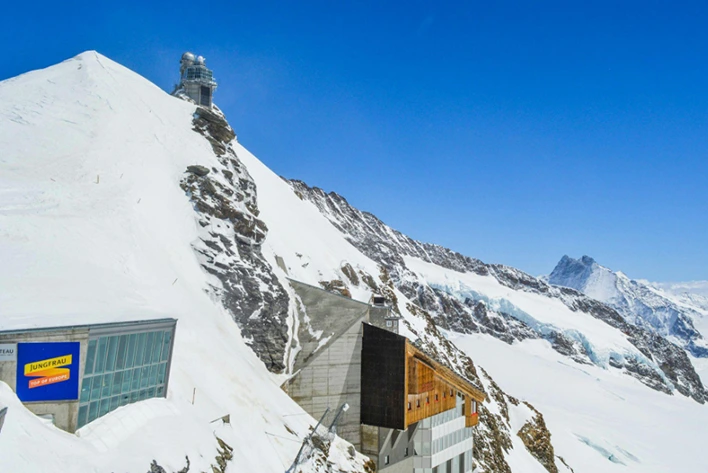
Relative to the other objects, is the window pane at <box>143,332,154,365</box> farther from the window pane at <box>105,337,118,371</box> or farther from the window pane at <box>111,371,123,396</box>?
the window pane at <box>105,337,118,371</box>

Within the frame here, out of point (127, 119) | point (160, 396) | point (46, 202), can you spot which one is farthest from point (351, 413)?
point (127, 119)

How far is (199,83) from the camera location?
78.9 m

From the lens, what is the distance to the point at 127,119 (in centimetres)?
5009

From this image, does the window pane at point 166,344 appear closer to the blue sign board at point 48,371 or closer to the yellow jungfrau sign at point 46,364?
the blue sign board at point 48,371

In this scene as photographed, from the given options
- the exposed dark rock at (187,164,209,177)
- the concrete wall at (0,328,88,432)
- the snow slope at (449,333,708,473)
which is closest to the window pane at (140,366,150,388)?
the concrete wall at (0,328,88,432)

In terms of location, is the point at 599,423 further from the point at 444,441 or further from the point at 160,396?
the point at 160,396

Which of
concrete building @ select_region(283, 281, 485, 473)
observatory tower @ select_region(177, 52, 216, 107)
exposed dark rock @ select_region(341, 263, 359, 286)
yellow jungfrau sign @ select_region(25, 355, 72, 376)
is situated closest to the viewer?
yellow jungfrau sign @ select_region(25, 355, 72, 376)

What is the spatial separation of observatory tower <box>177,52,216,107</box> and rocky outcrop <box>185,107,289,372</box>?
33985mm

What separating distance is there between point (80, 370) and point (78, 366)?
7.3 inches

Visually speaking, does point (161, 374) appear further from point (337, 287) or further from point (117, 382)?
point (337, 287)

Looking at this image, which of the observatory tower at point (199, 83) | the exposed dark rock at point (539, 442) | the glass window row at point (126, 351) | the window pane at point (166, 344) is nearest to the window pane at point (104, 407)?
the glass window row at point (126, 351)

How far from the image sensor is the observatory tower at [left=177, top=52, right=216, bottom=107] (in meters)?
78.7

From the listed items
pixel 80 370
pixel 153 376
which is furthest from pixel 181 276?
pixel 80 370

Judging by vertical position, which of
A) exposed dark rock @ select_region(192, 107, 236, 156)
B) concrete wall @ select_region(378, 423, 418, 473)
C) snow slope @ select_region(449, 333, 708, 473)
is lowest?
snow slope @ select_region(449, 333, 708, 473)
